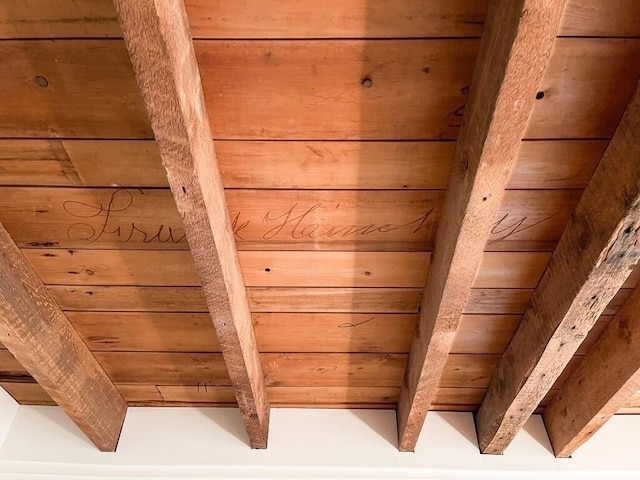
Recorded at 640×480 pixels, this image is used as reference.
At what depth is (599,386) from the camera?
56.6 inches

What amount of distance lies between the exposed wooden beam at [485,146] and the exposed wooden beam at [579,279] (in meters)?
0.20

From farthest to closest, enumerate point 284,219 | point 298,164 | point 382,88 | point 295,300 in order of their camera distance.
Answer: point 295,300
point 284,219
point 298,164
point 382,88

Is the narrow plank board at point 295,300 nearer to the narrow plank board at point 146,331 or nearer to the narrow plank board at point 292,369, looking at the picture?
the narrow plank board at point 146,331

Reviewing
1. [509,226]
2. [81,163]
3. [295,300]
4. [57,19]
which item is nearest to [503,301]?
[509,226]

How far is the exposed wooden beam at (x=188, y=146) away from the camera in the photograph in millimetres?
676

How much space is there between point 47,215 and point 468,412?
1417mm

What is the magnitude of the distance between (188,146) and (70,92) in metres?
0.28

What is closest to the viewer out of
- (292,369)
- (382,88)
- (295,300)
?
(382,88)

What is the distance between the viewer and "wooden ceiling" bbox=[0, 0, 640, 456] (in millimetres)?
811

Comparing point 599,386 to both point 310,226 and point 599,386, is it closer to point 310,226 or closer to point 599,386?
point 599,386

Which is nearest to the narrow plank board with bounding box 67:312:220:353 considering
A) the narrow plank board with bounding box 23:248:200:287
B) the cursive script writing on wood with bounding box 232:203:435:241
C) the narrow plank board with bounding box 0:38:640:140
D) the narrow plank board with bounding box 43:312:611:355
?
the narrow plank board with bounding box 43:312:611:355

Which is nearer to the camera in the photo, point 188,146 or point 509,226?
point 188,146

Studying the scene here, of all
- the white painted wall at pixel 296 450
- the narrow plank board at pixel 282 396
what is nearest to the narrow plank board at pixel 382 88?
the narrow plank board at pixel 282 396

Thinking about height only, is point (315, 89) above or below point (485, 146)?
above
